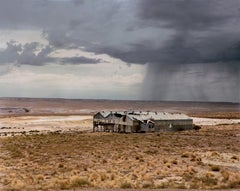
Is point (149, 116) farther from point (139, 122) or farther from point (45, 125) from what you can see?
point (45, 125)

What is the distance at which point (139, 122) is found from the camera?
7944 centimetres

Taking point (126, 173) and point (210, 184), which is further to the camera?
Result: point (126, 173)

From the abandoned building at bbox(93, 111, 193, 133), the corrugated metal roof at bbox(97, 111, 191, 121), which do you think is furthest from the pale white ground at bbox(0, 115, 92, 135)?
the corrugated metal roof at bbox(97, 111, 191, 121)

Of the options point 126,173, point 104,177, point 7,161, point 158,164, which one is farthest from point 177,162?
point 7,161

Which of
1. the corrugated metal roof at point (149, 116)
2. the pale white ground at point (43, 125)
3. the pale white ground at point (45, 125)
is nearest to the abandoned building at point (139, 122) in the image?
the corrugated metal roof at point (149, 116)

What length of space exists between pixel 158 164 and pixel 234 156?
10.4m

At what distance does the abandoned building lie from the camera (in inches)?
3105

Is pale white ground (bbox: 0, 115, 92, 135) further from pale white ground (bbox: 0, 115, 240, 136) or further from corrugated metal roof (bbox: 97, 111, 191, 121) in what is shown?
corrugated metal roof (bbox: 97, 111, 191, 121)

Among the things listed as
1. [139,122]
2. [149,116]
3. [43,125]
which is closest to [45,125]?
[43,125]

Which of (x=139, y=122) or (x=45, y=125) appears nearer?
(x=139, y=122)

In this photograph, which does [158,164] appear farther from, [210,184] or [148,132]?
[148,132]

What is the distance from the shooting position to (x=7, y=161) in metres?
36.7

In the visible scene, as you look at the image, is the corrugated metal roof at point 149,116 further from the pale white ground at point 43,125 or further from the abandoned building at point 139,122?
the pale white ground at point 43,125

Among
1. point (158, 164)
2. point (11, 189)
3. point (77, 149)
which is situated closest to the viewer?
point (11, 189)
